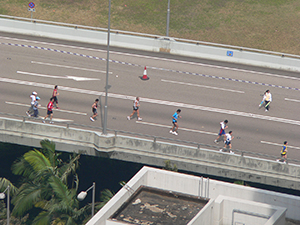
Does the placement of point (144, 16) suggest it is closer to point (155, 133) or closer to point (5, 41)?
point (5, 41)

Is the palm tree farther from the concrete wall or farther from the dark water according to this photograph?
the concrete wall

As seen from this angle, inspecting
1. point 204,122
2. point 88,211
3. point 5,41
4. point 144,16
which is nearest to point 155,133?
point 204,122

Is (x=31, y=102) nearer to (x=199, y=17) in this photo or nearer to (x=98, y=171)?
(x=98, y=171)

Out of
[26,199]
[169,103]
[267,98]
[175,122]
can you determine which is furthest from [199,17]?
[26,199]

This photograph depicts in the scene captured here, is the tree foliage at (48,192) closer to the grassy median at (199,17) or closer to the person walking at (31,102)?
the person walking at (31,102)

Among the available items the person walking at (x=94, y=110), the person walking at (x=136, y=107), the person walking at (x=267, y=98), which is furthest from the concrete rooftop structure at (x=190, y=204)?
the person walking at (x=267, y=98)
